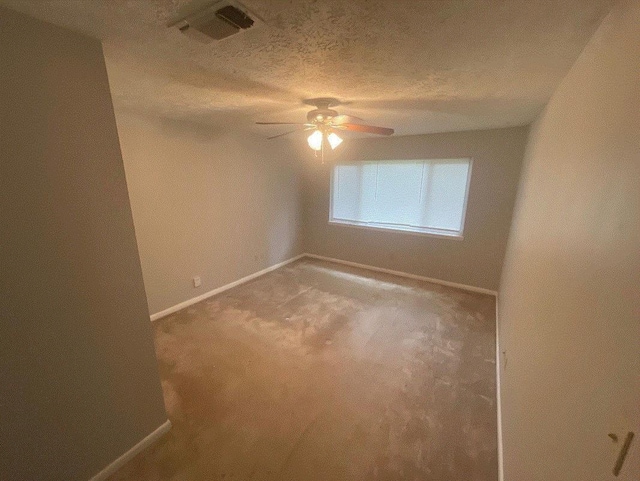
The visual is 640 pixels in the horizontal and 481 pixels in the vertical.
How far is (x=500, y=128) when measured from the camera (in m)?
3.15

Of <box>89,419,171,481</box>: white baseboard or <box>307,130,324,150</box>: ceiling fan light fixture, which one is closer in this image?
<box>89,419,171,481</box>: white baseboard

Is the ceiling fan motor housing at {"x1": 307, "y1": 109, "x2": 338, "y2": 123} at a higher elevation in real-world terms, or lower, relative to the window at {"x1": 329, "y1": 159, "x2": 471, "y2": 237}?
higher

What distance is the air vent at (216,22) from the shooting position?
95cm

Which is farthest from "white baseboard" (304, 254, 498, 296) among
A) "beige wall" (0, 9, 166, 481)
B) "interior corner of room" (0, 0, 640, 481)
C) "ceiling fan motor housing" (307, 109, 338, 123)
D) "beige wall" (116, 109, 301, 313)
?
"beige wall" (0, 9, 166, 481)

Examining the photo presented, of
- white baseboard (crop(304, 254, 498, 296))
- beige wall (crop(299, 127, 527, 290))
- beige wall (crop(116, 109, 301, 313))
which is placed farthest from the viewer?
white baseboard (crop(304, 254, 498, 296))

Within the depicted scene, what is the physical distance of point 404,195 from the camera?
406cm

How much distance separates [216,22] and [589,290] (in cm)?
159

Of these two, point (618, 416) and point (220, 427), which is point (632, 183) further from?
point (220, 427)

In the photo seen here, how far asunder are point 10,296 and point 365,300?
3066mm

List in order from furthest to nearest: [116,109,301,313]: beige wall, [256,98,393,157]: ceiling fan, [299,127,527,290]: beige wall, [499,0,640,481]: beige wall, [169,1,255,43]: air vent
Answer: [299,127,527,290]: beige wall → [116,109,301,313]: beige wall → [256,98,393,157]: ceiling fan → [169,1,255,43]: air vent → [499,0,640,481]: beige wall

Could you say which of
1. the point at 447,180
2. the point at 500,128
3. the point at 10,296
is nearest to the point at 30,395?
the point at 10,296

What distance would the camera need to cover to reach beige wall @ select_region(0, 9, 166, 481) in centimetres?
99

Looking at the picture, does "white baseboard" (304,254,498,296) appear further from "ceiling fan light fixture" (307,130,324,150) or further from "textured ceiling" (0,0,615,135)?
"ceiling fan light fixture" (307,130,324,150)

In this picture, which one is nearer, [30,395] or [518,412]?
[30,395]
